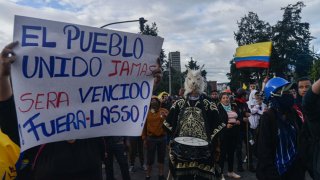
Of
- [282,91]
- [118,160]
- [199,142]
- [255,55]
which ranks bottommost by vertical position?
[118,160]

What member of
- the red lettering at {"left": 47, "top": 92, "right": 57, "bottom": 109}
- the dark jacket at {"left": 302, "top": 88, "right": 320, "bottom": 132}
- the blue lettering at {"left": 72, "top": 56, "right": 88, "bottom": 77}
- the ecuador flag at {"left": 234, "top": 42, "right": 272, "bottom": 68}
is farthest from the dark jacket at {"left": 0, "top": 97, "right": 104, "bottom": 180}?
the ecuador flag at {"left": 234, "top": 42, "right": 272, "bottom": 68}

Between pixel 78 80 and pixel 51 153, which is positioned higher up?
pixel 78 80

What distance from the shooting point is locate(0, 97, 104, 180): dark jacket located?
268cm

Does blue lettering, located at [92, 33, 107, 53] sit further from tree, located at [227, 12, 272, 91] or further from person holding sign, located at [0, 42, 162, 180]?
tree, located at [227, 12, 272, 91]

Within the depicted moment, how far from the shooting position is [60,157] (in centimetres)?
280

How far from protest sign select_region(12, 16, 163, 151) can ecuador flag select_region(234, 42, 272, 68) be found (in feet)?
29.2

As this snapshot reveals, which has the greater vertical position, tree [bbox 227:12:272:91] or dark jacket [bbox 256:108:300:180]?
tree [bbox 227:12:272:91]

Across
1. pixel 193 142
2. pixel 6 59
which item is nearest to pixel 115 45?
pixel 6 59

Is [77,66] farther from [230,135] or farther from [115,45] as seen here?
[230,135]

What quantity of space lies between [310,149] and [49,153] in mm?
2239

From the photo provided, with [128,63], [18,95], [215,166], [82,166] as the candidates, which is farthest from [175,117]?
[18,95]

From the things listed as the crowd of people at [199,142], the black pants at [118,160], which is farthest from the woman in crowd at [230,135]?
the crowd of people at [199,142]

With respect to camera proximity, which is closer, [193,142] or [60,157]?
[60,157]

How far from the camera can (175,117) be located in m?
5.42
